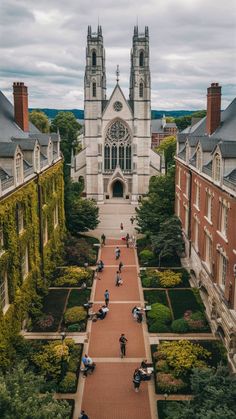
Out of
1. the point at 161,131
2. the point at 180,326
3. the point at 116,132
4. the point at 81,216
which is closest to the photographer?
the point at 180,326

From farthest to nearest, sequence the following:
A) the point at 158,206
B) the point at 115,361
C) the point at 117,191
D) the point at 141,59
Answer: the point at 117,191
the point at 141,59
the point at 158,206
the point at 115,361

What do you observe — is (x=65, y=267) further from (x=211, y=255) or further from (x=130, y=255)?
(x=211, y=255)

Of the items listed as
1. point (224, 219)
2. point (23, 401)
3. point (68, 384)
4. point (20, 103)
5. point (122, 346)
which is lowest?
point (68, 384)

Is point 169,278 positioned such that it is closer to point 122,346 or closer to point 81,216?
point 122,346

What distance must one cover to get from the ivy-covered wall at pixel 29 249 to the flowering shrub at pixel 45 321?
0.88 m

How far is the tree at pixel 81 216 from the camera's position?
5056 cm

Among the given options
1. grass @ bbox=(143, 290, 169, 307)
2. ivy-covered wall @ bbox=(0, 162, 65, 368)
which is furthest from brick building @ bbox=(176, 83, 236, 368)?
ivy-covered wall @ bbox=(0, 162, 65, 368)

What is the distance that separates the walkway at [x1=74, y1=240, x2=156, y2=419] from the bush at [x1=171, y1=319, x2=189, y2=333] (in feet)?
6.71

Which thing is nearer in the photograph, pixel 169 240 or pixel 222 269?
pixel 222 269

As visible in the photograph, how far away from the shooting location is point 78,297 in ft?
113

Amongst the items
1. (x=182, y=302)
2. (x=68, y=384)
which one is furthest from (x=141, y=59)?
(x=68, y=384)

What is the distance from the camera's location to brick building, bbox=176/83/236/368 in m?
25.1

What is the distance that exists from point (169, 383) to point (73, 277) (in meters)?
16.9

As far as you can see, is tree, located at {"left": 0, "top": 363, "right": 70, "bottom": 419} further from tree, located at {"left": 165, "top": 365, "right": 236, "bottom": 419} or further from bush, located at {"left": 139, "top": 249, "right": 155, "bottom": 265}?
bush, located at {"left": 139, "top": 249, "right": 155, "bottom": 265}
